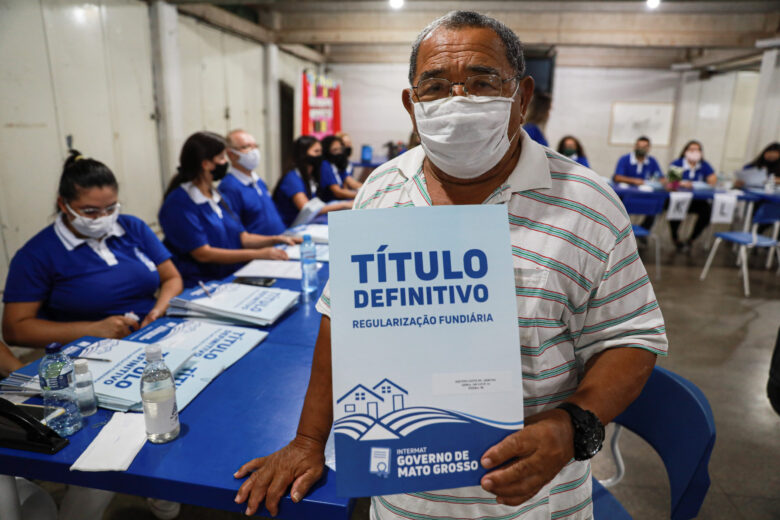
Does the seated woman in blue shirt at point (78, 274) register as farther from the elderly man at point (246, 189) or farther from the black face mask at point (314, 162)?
the black face mask at point (314, 162)

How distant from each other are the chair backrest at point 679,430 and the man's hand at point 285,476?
2.79ft

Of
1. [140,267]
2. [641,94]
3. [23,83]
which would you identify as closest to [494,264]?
[140,267]

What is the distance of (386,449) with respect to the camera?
69 centimetres

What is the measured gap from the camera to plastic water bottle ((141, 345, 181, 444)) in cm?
105

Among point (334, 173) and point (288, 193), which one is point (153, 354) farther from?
point (334, 173)

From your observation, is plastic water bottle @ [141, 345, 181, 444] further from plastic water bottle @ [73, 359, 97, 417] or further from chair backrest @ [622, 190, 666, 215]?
chair backrest @ [622, 190, 666, 215]

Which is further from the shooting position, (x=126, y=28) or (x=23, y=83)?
(x=126, y=28)

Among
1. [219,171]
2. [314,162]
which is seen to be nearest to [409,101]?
[219,171]

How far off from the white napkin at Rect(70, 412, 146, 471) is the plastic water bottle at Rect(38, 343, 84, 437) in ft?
0.26

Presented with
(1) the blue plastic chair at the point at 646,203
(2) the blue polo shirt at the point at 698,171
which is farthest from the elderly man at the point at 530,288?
(2) the blue polo shirt at the point at 698,171

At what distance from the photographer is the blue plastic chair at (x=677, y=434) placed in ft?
3.56

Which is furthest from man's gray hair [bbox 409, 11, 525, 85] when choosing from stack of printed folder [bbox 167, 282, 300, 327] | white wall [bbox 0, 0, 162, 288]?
white wall [bbox 0, 0, 162, 288]

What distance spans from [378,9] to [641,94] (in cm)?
619

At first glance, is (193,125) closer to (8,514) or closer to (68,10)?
(68,10)
